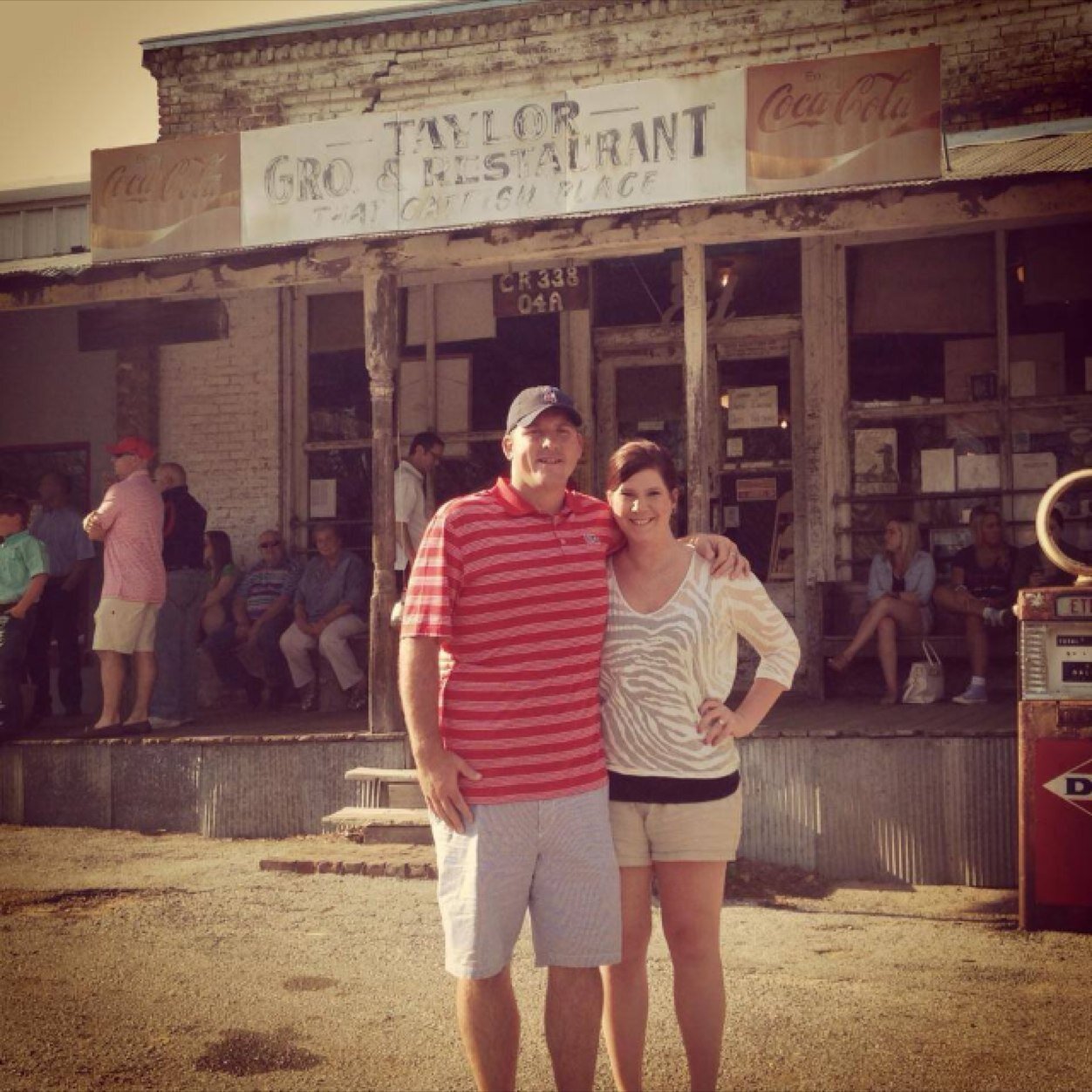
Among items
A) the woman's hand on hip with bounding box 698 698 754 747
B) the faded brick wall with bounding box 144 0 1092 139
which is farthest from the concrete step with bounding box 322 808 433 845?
the faded brick wall with bounding box 144 0 1092 139

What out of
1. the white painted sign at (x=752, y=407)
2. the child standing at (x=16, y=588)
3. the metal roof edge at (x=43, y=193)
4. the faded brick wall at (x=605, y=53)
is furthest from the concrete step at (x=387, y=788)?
the metal roof edge at (x=43, y=193)

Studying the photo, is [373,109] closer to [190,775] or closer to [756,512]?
[756,512]

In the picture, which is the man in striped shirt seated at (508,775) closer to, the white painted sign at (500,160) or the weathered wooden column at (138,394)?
the white painted sign at (500,160)

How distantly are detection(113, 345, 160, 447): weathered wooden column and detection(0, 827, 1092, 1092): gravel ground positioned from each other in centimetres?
553

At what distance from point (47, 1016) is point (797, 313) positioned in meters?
7.87

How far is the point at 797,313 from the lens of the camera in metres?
10.8

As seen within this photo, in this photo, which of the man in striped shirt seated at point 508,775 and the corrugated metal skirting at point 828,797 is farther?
the corrugated metal skirting at point 828,797

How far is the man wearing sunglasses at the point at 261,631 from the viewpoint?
10.9 metres

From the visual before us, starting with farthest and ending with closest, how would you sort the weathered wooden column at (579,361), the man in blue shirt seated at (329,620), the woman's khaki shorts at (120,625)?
the weathered wooden column at (579,361) → the man in blue shirt seated at (329,620) → the woman's khaki shorts at (120,625)

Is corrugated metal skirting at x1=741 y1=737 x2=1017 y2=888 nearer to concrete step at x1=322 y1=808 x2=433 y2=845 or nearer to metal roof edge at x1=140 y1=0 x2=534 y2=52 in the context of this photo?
concrete step at x1=322 y1=808 x2=433 y2=845

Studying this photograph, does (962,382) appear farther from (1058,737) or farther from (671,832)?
(671,832)

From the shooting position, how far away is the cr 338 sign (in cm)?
1123

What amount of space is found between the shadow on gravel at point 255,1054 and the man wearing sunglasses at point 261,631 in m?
6.21

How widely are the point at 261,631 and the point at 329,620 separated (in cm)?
77
